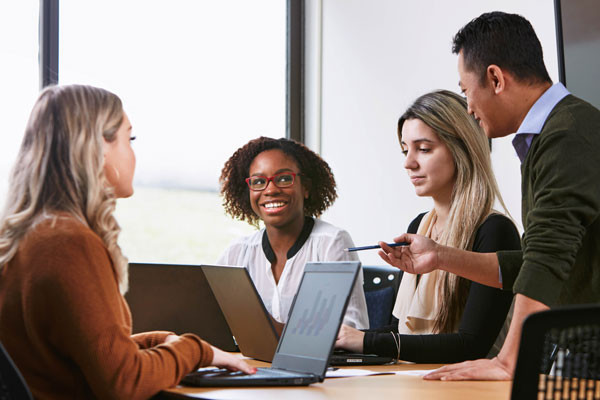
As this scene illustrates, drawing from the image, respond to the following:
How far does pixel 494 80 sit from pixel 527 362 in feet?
3.81

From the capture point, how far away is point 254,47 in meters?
4.32

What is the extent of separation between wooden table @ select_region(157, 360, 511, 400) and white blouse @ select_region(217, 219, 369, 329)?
3.28ft

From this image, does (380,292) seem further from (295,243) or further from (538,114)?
(538,114)

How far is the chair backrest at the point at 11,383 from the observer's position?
3.54ft

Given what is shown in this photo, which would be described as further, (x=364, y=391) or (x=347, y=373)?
(x=347, y=373)

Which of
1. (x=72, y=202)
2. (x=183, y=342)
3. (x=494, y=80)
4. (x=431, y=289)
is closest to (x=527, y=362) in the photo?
(x=183, y=342)

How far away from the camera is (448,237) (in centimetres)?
221

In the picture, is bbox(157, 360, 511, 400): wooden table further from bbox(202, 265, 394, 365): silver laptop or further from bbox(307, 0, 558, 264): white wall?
bbox(307, 0, 558, 264): white wall

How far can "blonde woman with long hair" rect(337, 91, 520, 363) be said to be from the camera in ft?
6.24

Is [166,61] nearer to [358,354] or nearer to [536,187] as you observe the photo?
[358,354]

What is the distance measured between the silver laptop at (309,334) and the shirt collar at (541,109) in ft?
1.94

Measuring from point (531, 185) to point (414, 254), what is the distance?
388mm

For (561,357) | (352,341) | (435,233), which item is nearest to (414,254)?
(352,341)

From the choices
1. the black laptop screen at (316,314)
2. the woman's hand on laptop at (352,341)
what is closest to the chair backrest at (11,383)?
the black laptop screen at (316,314)
